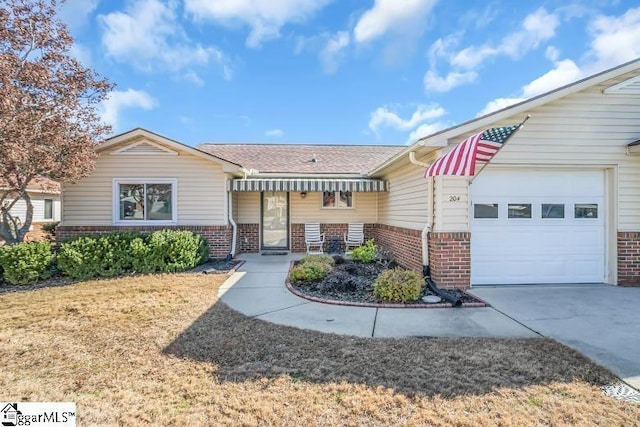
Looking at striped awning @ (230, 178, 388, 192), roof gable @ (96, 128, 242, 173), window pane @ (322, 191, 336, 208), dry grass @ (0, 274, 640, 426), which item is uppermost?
roof gable @ (96, 128, 242, 173)

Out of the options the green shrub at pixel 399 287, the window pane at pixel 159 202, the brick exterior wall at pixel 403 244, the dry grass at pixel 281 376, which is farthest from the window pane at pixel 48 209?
the green shrub at pixel 399 287

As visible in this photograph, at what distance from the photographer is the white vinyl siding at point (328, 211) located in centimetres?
1523

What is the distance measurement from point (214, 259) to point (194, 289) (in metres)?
4.15

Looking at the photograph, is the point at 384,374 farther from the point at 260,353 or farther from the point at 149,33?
the point at 149,33

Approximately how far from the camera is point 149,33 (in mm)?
11625

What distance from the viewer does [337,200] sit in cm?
1538

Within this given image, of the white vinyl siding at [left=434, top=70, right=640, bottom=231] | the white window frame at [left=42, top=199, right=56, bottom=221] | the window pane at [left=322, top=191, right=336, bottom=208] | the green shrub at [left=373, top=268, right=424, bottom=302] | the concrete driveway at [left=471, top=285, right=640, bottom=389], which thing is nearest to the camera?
the concrete driveway at [left=471, top=285, right=640, bottom=389]

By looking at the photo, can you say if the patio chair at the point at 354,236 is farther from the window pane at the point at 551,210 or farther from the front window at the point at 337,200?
the window pane at the point at 551,210

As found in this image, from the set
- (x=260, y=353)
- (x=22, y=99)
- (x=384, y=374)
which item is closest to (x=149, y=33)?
(x=22, y=99)

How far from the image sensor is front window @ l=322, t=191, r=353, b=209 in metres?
15.3

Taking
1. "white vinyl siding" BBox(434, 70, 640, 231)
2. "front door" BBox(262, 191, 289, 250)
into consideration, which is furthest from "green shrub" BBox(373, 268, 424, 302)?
"front door" BBox(262, 191, 289, 250)

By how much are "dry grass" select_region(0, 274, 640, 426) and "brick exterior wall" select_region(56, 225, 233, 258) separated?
240 inches

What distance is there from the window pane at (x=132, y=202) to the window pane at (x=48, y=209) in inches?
560

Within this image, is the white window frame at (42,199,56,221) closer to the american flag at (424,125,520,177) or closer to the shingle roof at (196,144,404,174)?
the shingle roof at (196,144,404,174)
